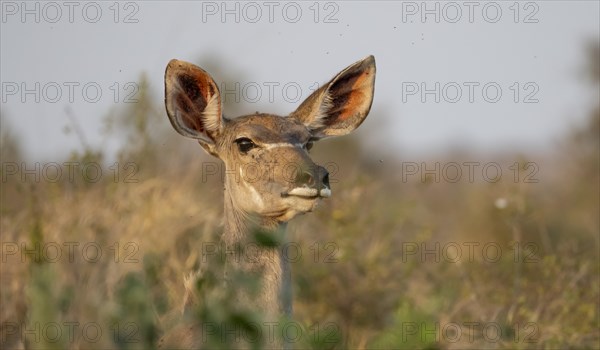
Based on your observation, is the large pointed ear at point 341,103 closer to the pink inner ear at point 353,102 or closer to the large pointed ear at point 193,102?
the pink inner ear at point 353,102

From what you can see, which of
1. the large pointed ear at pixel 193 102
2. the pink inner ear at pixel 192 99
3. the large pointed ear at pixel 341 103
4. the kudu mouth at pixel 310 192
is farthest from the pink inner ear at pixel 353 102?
the kudu mouth at pixel 310 192

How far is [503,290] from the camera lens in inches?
474

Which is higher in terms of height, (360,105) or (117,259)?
(360,105)

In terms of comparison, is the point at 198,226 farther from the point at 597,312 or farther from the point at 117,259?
the point at 597,312

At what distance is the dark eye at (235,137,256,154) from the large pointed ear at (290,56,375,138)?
662 mm

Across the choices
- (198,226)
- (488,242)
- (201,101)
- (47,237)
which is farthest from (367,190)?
(488,242)

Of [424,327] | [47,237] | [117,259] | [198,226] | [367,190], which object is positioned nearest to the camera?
[424,327]

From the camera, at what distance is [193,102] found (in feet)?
27.8

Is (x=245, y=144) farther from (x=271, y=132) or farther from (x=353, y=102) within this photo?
(x=353, y=102)

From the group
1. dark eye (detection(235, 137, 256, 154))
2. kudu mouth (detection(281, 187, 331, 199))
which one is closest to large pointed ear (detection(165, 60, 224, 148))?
dark eye (detection(235, 137, 256, 154))

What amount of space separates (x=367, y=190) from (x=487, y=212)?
7.26 meters

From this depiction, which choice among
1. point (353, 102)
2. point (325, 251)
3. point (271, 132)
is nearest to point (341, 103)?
point (353, 102)

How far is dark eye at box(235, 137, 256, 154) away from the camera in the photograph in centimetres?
806

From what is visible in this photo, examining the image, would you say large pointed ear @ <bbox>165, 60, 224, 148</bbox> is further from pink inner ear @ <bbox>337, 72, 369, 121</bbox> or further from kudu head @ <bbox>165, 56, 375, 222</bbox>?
pink inner ear @ <bbox>337, 72, 369, 121</bbox>
